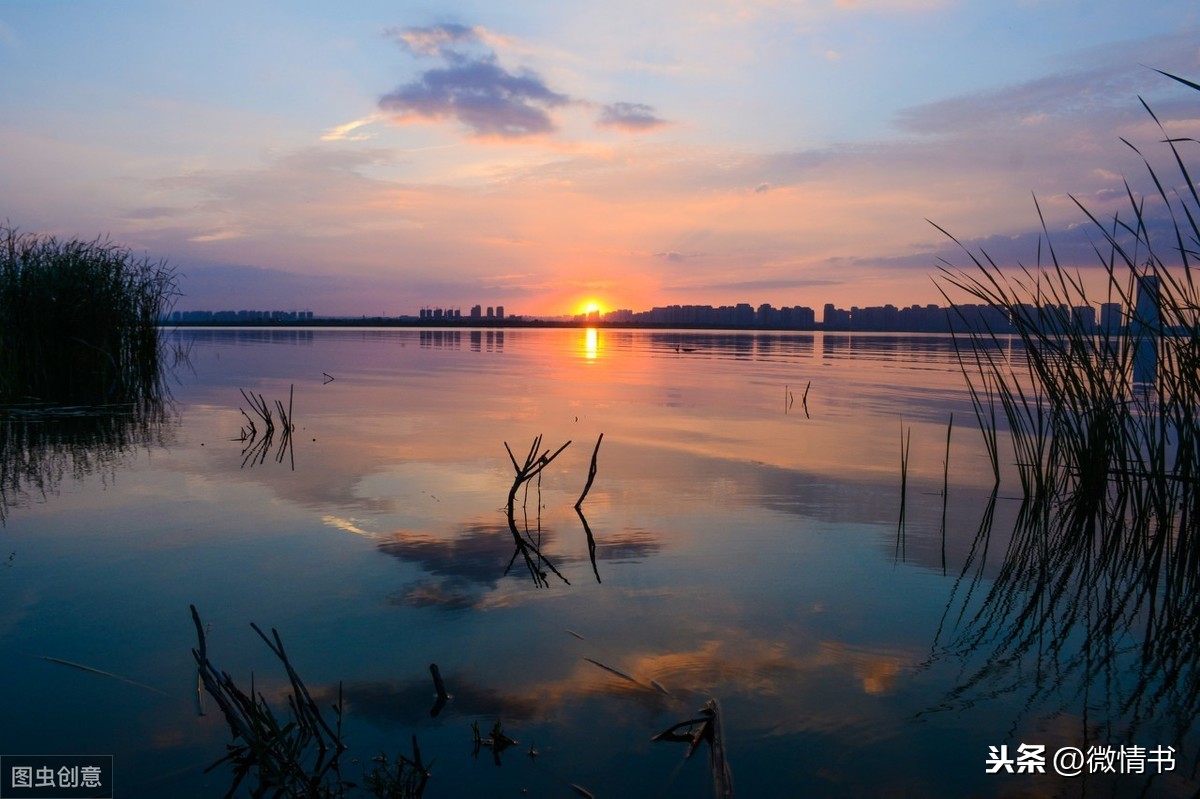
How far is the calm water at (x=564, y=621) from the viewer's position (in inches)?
121

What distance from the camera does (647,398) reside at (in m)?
17.4

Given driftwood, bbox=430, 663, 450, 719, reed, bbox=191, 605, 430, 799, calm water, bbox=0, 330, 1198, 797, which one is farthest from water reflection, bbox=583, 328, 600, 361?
reed, bbox=191, 605, 430, 799

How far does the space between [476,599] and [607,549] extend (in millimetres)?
1365

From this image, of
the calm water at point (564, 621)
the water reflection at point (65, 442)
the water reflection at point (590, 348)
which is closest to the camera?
the calm water at point (564, 621)

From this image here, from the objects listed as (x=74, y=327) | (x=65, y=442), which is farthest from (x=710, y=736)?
(x=74, y=327)

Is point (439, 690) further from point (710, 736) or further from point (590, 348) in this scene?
point (590, 348)

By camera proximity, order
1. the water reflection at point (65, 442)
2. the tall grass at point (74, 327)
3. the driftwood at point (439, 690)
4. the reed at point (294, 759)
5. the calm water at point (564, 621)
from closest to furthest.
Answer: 1. the reed at point (294, 759)
2. the calm water at point (564, 621)
3. the driftwood at point (439, 690)
4. the water reflection at point (65, 442)
5. the tall grass at point (74, 327)

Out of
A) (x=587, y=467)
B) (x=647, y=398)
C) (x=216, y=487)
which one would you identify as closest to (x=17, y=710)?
(x=216, y=487)

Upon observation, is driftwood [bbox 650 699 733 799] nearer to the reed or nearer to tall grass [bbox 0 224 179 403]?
the reed

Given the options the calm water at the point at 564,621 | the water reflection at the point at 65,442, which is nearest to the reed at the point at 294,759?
the calm water at the point at 564,621

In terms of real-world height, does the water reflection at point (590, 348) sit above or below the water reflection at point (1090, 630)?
above

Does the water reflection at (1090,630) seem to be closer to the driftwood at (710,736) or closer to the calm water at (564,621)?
the calm water at (564,621)

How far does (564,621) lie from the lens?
4.38 meters

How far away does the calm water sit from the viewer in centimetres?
308
